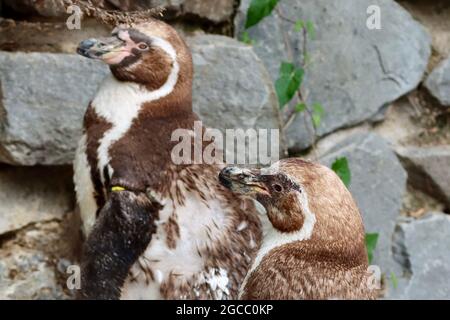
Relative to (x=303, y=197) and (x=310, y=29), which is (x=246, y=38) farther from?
(x=303, y=197)

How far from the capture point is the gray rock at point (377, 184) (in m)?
2.49

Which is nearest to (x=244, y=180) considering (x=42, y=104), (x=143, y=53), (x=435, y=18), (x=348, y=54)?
(x=143, y=53)

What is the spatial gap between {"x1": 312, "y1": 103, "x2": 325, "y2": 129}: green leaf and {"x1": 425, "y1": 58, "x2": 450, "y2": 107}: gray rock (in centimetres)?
33

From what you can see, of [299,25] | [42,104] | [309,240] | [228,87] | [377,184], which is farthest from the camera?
[377,184]

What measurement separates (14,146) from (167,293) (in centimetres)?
54

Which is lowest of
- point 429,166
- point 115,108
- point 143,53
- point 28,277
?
point 28,277

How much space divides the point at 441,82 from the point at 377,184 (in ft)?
1.07

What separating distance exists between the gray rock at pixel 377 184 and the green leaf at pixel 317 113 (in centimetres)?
9

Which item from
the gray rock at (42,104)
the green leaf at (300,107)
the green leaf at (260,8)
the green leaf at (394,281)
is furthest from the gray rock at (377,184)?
the gray rock at (42,104)

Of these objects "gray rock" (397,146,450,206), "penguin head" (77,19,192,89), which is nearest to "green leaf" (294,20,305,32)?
"gray rock" (397,146,450,206)

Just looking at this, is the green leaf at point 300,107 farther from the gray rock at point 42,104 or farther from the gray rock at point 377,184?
the gray rock at point 42,104

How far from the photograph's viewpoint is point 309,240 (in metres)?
1.51

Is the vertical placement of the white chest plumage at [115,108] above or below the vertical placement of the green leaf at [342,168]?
above

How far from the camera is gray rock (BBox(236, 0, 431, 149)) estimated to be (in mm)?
2404
